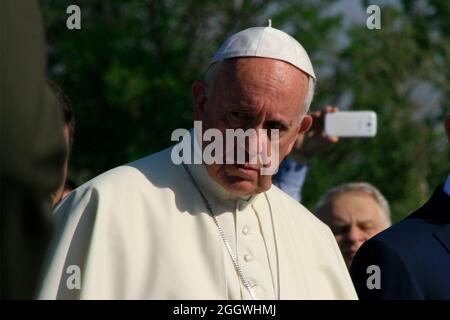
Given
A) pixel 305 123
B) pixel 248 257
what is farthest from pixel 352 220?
pixel 248 257

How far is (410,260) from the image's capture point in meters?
4.53

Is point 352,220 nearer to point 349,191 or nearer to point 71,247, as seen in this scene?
point 349,191

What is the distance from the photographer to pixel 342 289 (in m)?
4.27

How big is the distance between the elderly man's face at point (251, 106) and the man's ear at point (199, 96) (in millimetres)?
22

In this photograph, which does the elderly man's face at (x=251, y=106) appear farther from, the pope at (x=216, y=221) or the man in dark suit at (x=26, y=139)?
the man in dark suit at (x=26, y=139)

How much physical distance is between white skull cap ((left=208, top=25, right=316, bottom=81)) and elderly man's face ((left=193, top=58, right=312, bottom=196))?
0.09 ft

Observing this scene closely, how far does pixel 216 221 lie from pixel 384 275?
0.67m

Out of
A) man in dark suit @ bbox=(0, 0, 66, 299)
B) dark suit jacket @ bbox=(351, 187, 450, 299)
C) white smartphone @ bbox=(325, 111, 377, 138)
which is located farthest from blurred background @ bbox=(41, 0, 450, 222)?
man in dark suit @ bbox=(0, 0, 66, 299)

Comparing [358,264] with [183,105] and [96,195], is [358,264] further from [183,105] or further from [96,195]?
[183,105]

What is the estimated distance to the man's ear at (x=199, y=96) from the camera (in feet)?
14.0

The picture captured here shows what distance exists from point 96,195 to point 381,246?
44.3 inches

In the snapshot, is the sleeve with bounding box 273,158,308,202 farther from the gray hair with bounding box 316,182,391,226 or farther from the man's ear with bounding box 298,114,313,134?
the man's ear with bounding box 298,114,313,134

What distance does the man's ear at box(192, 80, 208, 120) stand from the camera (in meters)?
4.27
